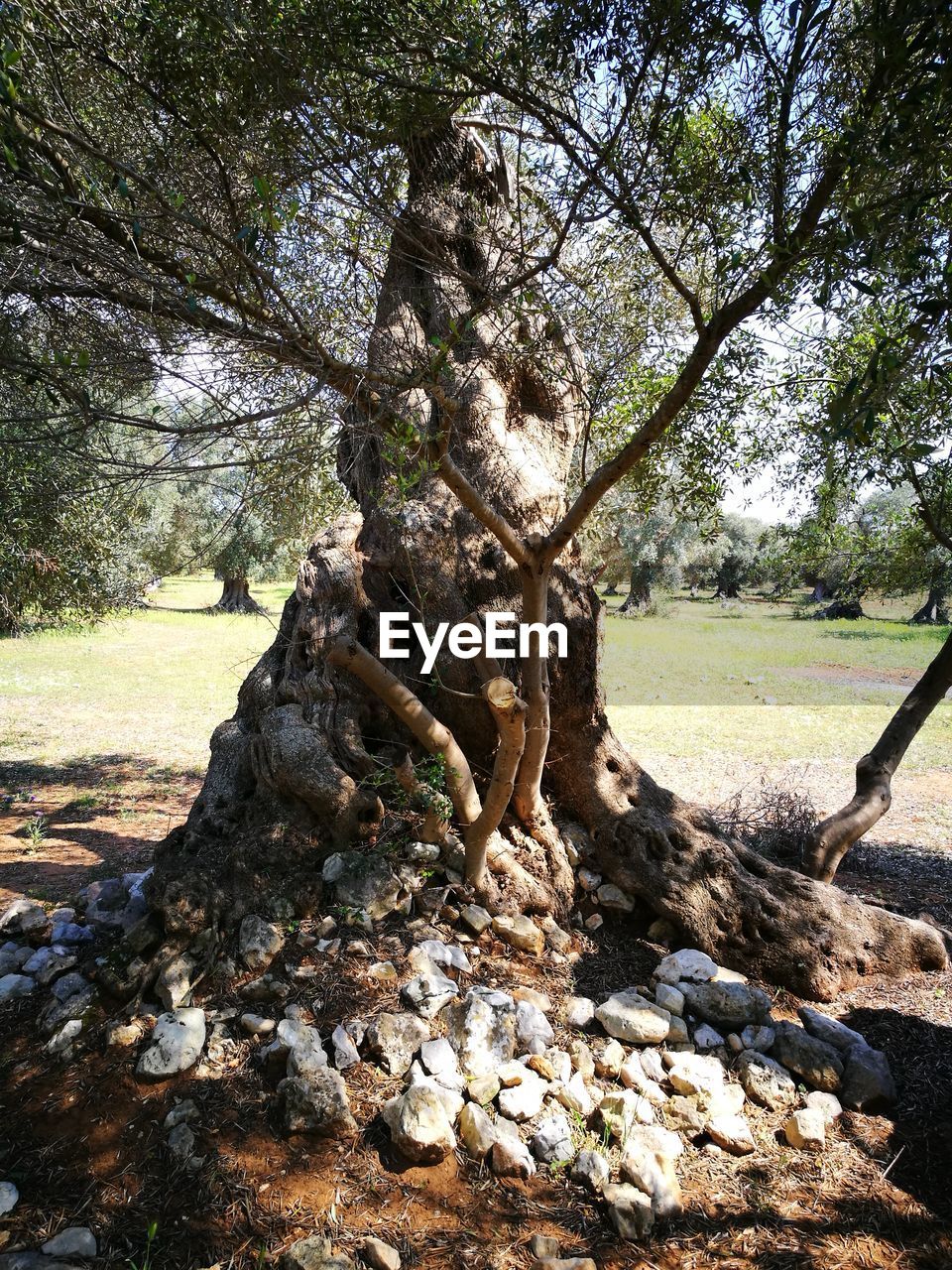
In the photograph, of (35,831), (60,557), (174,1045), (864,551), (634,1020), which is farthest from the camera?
(864,551)

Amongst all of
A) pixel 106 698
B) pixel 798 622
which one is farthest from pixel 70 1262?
pixel 798 622

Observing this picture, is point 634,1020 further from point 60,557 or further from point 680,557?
point 680,557

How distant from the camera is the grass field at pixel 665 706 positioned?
9.49 metres

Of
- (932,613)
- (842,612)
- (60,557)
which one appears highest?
(60,557)

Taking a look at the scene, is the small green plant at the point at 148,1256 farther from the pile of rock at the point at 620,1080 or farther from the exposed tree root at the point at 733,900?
the exposed tree root at the point at 733,900

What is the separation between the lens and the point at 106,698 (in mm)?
13641

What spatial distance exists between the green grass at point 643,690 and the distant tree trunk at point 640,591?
2842 millimetres

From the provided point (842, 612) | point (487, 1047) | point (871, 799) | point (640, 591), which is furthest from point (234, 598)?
point (487, 1047)

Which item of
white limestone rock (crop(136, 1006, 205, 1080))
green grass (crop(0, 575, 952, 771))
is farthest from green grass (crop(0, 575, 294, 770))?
white limestone rock (crop(136, 1006, 205, 1080))

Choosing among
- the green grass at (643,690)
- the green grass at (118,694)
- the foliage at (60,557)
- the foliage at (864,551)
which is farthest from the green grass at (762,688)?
the foliage at (60,557)

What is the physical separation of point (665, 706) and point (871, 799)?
31.8ft

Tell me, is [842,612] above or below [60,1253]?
above

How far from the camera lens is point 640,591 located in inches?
1201

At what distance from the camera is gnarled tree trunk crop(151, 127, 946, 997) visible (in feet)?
14.4
